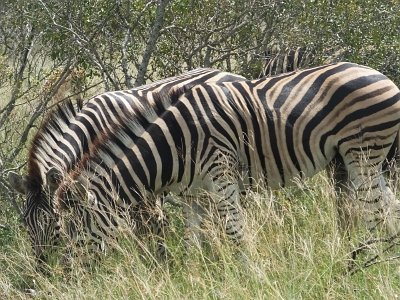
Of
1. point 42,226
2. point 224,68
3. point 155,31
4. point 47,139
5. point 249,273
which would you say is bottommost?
point 249,273

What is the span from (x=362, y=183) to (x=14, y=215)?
9.72ft

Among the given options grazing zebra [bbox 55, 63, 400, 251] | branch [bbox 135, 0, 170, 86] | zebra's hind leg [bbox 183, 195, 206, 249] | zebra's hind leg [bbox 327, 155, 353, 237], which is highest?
branch [bbox 135, 0, 170, 86]

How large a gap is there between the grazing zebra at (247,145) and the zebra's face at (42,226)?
0.12m

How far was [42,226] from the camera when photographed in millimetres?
4117

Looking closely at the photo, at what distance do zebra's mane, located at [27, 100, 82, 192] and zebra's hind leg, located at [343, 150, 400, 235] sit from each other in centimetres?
186

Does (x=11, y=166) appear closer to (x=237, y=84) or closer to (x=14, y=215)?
(x=14, y=215)

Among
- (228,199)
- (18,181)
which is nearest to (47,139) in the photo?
(18,181)

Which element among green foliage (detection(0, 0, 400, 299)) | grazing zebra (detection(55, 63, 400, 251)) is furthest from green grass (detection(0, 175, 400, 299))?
grazing zebra (detection(55, 63, 400, 251))

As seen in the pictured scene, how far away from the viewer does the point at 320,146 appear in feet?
15.5

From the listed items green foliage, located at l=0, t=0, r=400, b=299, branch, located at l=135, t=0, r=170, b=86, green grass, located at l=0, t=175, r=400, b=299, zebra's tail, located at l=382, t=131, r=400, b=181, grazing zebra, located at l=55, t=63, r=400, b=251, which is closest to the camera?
green grass, located at l=0, t=175, r=400, b=299

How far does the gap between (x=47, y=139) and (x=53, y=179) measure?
1.77 ft

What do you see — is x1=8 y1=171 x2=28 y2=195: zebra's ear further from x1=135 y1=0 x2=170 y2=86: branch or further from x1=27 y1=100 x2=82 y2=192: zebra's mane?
x1=135 y1=0 x2=170 y2=86: branch

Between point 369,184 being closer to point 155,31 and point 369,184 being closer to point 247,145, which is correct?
point 247,145

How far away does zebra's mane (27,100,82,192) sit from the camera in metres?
4.23
